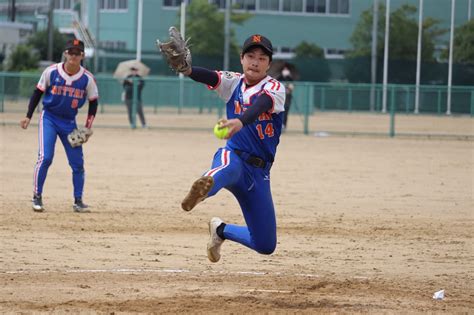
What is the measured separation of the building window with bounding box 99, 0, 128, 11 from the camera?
58344 millimetres

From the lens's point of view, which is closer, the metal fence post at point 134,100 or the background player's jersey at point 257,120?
the background player's jersey at point 257,120

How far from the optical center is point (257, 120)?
309 inches

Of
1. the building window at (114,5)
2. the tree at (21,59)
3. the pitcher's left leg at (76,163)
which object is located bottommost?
the pitcher's left leg at (76,163)

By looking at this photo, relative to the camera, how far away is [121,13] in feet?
191

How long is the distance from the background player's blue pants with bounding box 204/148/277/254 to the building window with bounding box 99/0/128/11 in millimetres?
51269

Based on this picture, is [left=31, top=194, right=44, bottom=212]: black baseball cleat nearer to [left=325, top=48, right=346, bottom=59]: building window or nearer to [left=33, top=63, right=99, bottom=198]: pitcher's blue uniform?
[left=33, top=63, right=99, bottom=198]: pitcher's blue uniform

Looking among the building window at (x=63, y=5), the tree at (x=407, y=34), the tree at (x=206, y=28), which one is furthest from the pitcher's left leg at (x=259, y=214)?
the building window at (x=63, y=5)

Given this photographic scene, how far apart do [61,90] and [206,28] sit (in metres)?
39.7

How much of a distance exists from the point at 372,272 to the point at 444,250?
1.66 metres

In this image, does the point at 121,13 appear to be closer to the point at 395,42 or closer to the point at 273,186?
the point at 395,42

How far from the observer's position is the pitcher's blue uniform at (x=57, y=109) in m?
12.6

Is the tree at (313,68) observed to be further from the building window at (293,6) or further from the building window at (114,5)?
the building window at (114,5)

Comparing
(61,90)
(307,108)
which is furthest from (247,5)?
(61,90)

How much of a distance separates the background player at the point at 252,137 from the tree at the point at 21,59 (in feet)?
131
